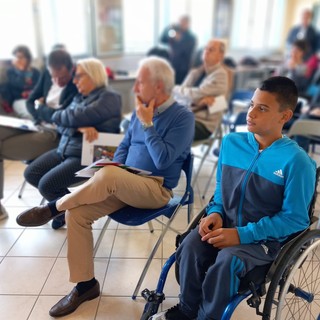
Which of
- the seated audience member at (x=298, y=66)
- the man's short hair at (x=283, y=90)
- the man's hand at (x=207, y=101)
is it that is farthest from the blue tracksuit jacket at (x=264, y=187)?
the seated audience member at (x=298, y=66)

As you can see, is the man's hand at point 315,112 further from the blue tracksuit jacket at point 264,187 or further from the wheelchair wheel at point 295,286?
the blue tracksuit jacket at point 264,187

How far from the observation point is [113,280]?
180 cm

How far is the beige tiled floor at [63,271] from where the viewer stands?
161 cm

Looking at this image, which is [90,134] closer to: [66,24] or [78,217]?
[78,217]

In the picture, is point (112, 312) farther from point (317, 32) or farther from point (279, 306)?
point (317, 32)

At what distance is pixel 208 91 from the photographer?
277 centimetres

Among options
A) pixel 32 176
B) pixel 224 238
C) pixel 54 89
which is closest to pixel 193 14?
pixel 54 89

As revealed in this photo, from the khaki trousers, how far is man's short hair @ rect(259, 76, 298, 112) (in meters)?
0.70

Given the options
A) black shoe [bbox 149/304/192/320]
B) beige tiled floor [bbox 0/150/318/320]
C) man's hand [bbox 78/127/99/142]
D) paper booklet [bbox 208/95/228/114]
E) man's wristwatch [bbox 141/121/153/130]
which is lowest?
beige tiled floor [bbox 0/150/318/320]

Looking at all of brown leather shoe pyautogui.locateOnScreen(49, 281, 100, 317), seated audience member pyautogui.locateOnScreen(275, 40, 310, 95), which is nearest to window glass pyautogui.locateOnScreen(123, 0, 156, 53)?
seated audience member pyautogui.locateOnScreen(275, 40, 310, 95)

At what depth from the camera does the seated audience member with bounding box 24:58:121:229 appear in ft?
6.77

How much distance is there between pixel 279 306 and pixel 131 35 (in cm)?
537

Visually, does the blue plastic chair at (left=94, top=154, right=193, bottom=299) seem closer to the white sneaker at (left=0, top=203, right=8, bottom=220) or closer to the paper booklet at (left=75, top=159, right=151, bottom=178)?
the paper booklet at (left=75, top=159, right=151, bottom=178)

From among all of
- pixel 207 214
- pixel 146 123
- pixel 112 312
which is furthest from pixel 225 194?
pixel 112 312
